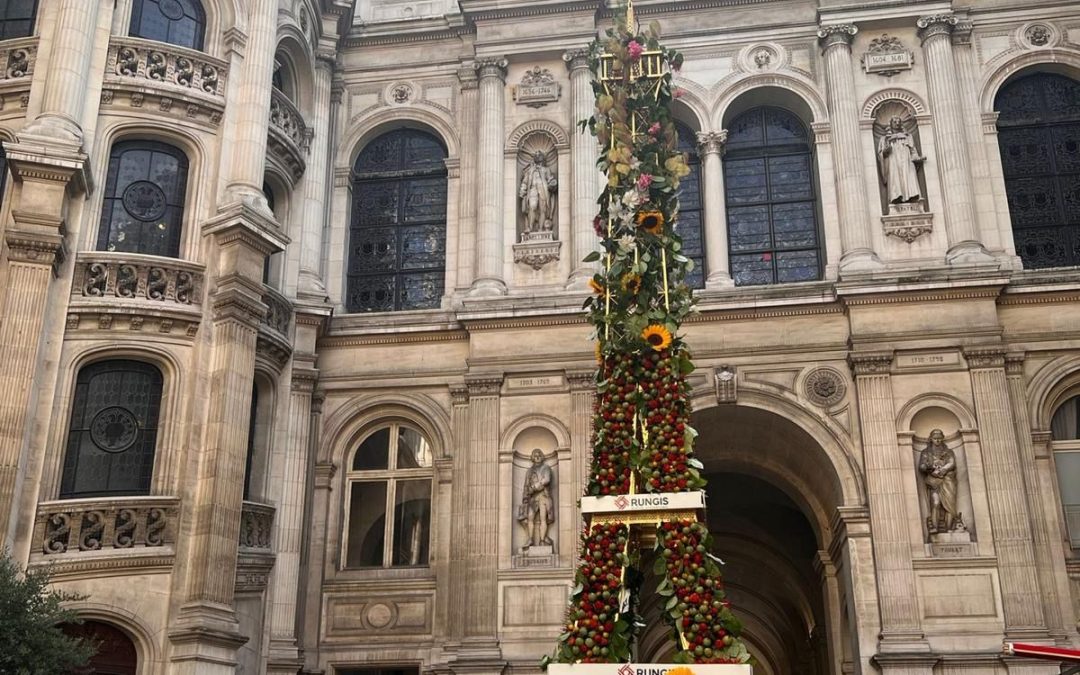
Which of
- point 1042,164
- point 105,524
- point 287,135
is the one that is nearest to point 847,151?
point 1042,164

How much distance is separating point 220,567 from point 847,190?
13.7m

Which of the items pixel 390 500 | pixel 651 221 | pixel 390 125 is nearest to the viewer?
pixel 651 221

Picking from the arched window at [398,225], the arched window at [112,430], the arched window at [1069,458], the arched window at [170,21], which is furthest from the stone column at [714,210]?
the arched window at [112,430]

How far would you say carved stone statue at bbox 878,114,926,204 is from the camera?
2303cm

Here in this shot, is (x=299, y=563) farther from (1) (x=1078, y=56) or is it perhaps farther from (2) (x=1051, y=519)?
(1) (x=1078, y=56)

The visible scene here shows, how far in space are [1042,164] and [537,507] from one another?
12431mm

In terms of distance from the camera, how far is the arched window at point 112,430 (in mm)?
18750

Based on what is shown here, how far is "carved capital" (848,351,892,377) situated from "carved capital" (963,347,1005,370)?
1465mm

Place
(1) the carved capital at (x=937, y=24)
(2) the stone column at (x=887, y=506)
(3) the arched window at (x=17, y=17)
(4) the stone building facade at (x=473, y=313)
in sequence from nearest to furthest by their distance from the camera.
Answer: (4) the stone building facade at (x=473, y=313) → (2) the stone column at (x=887, y=506) → (3) the arched window at (x=17, y=17) → (1) the carved capital at (x=937, y=24)

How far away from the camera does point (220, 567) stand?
1862 centimetres

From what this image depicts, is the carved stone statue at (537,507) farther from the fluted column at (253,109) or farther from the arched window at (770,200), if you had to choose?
the fluted column at (253,109)

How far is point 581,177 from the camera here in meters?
24.0

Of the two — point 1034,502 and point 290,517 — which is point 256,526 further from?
point 1034,502

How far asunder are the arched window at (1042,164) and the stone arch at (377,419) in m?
12.1
